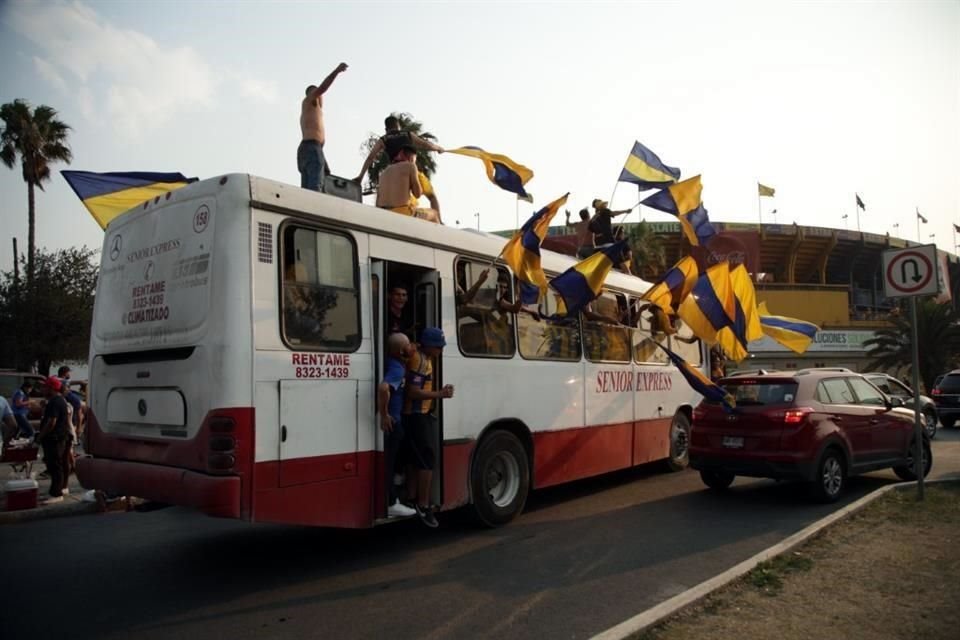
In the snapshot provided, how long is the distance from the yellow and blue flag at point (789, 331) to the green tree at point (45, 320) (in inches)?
1052

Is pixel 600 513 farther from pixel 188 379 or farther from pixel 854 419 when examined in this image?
pixel 188 379

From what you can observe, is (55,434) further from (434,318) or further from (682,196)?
(682,196)

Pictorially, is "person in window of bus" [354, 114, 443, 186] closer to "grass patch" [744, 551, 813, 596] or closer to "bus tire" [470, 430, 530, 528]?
"bus tire" [470, 430, 530, 528]

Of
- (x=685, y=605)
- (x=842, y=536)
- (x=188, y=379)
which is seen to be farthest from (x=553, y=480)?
(x=188, y=379)

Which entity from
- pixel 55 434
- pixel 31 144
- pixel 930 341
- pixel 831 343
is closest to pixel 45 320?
pixel 31 144

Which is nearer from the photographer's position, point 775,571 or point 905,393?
point 775,571

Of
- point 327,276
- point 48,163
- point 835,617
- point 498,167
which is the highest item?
point 48,163

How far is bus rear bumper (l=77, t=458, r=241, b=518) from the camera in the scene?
16.4 ft

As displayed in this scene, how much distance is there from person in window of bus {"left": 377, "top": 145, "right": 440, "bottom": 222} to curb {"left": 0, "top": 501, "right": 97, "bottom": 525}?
5.75 metres

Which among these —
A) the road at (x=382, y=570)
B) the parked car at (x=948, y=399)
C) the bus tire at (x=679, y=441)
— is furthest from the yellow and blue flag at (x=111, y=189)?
the parked car at (x=948, y=399)

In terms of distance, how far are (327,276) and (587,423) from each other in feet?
14.7

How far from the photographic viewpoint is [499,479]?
7.73m

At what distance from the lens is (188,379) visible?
17.6 ft

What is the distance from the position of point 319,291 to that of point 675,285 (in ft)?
16.7
